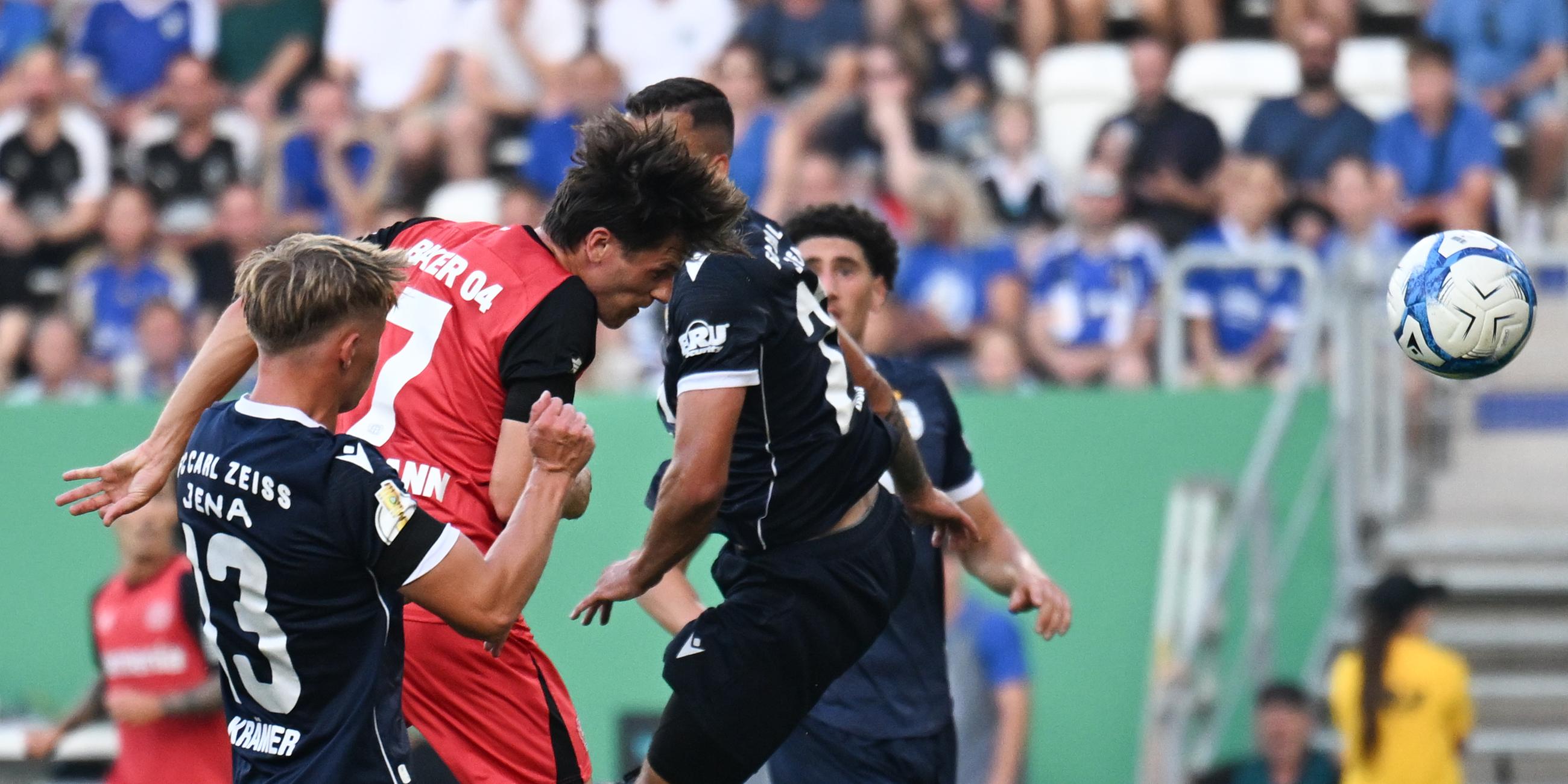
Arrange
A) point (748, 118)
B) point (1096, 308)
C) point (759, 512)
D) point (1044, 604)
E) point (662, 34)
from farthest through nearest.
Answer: point (662, 34) → point (748, 118) → point (1096, 308) → point (1044, 604) → point (759, 512)

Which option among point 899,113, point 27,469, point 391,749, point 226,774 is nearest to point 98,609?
point 226,774

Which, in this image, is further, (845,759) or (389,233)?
(845,759)

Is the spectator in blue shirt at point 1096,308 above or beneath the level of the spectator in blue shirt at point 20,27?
beneath

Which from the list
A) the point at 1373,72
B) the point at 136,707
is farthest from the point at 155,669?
the point at 1373,72

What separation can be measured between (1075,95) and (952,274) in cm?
208

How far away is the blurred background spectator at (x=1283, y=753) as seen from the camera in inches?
352

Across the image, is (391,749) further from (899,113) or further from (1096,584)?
(899,113)

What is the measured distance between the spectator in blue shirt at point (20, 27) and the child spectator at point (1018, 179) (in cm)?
721

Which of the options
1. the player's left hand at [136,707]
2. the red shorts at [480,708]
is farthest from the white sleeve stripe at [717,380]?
the player's left hand at [136,707]

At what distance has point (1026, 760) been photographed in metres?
10.1

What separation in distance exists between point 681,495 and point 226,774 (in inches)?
156

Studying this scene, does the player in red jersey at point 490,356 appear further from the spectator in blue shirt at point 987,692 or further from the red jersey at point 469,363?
the spectator in blue shirt at point 987,692

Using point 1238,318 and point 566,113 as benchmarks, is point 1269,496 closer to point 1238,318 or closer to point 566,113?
point 1238,318

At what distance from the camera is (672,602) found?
18.9 feet
